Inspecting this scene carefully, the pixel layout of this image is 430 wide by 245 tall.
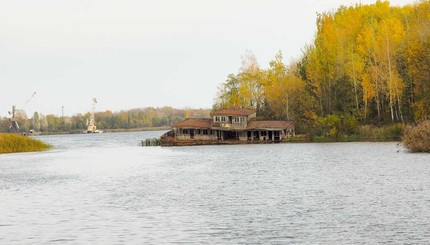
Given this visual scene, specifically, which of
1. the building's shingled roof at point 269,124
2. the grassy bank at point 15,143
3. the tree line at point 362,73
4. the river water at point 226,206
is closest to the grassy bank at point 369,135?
the tree line at point 362,73

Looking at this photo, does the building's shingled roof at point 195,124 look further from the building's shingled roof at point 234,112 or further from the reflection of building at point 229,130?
the building's shingled roof at point 234,112

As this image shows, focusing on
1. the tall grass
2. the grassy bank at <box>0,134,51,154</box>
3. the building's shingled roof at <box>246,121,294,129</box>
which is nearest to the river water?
the tall grass

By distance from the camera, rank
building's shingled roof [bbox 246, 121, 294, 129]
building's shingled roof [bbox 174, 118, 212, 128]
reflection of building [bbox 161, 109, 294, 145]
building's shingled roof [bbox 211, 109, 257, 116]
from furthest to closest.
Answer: building's shingled roof [bbox 174, 118, 212, 128] → building's shingled roof [bbox 211, 109, 257, 116] → reflection of building [bbox 161, 109, 294, 145] → building's shingled roof [bbox 246, 121, 294, 129]

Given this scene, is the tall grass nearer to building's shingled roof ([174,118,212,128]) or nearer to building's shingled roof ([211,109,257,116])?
building's shingled roof ([211,109,257,116])

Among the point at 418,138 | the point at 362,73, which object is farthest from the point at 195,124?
the point at 418,138

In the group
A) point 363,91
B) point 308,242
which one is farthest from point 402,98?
point 308,242

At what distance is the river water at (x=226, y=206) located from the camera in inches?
904

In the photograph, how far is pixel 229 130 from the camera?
11106 cm

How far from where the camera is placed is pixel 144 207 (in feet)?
104

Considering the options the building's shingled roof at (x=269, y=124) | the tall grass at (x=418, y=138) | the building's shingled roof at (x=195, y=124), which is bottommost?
the tall grass at (x=418, y=138)

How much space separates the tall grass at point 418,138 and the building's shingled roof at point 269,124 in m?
39.2

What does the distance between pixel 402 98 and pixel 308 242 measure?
254 ft

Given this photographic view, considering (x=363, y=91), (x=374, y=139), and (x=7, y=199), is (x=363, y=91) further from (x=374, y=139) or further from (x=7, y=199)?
(x=7, y=199)

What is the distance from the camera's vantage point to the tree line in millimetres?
88750
